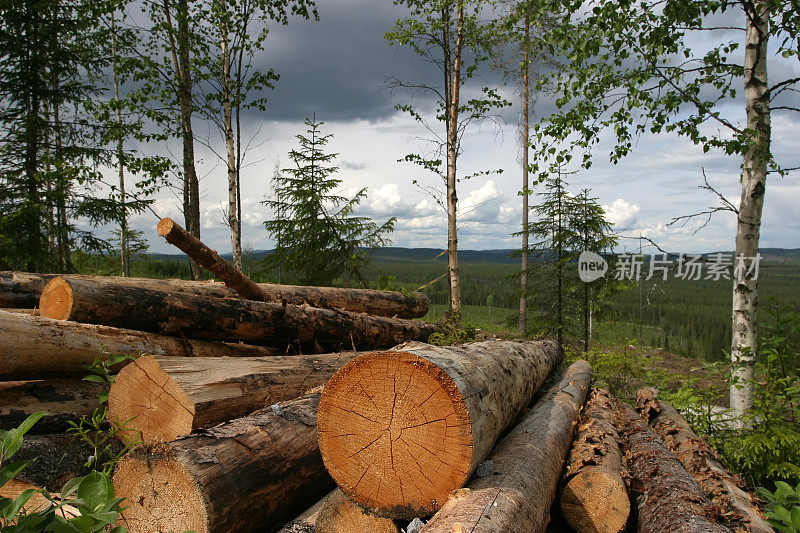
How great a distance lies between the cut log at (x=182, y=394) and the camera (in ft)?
10.9

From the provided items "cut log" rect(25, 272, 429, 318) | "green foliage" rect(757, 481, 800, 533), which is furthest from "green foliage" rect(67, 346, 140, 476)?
"green foliage" rect(757, 481, 800, 533)

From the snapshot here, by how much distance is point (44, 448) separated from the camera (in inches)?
132

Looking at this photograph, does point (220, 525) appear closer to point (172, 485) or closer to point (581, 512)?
point (172, 485)

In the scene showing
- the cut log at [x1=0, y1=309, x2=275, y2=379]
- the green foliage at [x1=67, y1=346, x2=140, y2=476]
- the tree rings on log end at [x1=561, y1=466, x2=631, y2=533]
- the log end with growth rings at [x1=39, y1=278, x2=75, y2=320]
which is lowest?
the tree rings on log end at [x1=561, y1=466, x2=631, y2=533]

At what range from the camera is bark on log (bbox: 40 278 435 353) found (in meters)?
4.34

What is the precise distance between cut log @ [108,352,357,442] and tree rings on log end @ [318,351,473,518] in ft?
3.94

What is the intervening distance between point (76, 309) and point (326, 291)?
3.95 meters

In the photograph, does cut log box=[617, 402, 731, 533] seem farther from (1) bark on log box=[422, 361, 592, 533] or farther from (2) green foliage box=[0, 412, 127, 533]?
(2) green foliage box=[0, 412, 127, 533]

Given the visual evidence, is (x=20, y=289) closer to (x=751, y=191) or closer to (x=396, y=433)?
(x=396, y=433)

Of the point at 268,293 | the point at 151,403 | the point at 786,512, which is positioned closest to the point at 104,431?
the point at 151,403

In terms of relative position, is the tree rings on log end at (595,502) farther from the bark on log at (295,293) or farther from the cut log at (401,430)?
the bark on log at (295,293)

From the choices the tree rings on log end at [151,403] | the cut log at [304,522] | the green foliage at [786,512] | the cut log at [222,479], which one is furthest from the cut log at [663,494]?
the tree rings on log end at [151,403]

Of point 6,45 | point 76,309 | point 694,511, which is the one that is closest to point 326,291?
point 76,309

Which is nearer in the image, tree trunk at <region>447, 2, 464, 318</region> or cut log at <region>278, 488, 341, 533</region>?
cut log at <region>278, 488, 341, 533</region>
